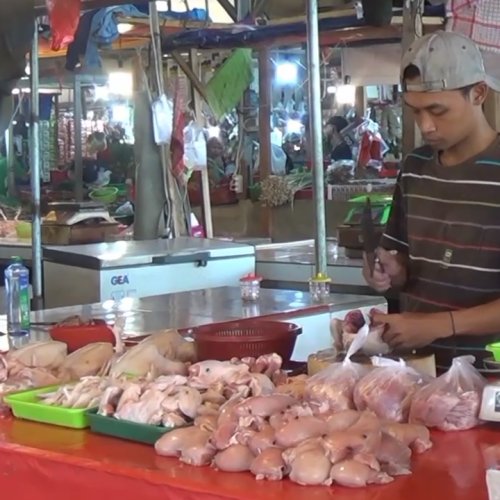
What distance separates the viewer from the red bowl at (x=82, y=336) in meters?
2.46

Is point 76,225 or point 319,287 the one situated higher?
point 76,225

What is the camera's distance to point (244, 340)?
2.15 metres

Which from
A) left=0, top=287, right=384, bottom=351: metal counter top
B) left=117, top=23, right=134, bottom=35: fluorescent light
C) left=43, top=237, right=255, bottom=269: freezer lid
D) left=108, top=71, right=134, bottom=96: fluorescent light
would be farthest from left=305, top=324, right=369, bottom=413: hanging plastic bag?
left=108, top=71, right=134, bottom=96: fluorescent light

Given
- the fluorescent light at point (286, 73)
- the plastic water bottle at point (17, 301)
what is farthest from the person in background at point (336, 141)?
the plastic water bottle at point (17, 301)

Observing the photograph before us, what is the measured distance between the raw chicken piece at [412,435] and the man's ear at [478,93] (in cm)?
102

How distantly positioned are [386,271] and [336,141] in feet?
20.4

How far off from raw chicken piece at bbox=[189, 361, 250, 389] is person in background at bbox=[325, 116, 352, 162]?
652 cm

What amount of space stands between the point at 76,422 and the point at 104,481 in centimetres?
28

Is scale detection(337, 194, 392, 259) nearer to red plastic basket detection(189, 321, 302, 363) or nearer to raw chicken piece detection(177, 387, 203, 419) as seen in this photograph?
red plastic basket detection(189, 321, 302, 363)

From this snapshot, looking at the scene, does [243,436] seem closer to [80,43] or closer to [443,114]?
[443,114]

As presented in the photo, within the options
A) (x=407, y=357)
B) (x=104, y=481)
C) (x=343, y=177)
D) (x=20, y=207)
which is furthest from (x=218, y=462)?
(x=20, y=207)

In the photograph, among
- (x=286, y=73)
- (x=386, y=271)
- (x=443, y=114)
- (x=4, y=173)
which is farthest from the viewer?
(x=4, y=173)

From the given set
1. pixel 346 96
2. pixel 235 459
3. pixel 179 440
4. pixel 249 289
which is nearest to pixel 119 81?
pixel 346 96

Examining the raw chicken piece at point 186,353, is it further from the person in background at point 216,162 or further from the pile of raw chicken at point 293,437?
the person in background at point 216,162
